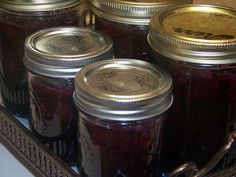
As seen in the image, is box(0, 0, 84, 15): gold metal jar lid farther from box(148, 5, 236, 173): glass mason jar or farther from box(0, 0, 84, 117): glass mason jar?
box(148, 5, 236, 173): glass mason jar

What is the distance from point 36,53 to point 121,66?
0.33 feet

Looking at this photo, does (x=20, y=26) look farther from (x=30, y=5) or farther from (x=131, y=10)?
(x=131, y=10)

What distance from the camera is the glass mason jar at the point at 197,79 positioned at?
0.50m

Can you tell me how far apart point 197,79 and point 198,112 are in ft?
0.13

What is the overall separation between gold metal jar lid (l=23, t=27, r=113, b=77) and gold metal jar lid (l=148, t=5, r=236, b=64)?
0.07 metres

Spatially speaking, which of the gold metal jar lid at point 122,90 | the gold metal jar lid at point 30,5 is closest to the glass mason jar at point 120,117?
the gold metal jar lid at point 122,90

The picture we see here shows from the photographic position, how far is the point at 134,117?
0.46 metres

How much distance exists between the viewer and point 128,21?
58 cm

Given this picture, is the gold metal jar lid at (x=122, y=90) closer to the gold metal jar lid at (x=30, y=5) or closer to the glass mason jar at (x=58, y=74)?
the glass mason jar at (x=58, y=74)

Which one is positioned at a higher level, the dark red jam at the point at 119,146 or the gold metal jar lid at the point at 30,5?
the gold metal jar lid at the point at 30,5

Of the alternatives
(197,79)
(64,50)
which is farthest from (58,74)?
(197,79)

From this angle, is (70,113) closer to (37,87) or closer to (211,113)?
(37,87)

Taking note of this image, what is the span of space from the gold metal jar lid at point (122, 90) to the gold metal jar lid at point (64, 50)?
0.02m

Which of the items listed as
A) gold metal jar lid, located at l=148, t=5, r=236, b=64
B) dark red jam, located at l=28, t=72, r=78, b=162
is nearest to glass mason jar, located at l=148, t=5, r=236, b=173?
gold metal jar lid, located at l=148, t=5, r=236, b=64
